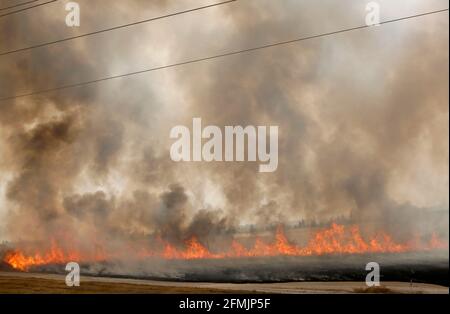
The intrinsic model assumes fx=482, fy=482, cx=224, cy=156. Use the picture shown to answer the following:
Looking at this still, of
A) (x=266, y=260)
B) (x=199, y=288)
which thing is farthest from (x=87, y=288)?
(x=266, y=260)

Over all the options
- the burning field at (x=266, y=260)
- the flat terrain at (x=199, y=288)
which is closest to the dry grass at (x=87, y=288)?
the flat terrain at (x=199, y=288)

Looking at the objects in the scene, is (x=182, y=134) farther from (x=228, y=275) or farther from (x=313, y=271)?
(x=313, y=271)

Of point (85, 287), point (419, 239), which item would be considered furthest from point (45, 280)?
point (419, 239)

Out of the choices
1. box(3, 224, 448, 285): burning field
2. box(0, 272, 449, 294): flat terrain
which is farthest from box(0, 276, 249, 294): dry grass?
box(3, 224, 448, 285): burning field

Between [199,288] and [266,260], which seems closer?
[199,288]

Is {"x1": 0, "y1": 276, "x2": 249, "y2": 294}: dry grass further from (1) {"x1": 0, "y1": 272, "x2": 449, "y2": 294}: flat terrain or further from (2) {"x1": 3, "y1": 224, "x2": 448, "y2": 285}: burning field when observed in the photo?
(2) {"x1": 3, "y1": 224, "x2": 448, "y2": 285}: burning field

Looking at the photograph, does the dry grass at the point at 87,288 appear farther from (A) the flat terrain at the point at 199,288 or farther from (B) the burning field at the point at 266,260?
(B) the burning field at the point at 266,260

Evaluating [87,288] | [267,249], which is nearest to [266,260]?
[267,249]

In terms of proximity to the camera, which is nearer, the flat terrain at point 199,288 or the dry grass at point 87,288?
the flat terrain at point 199,288

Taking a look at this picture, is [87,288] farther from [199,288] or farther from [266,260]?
[266,260]

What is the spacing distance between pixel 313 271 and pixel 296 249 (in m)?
1.53
